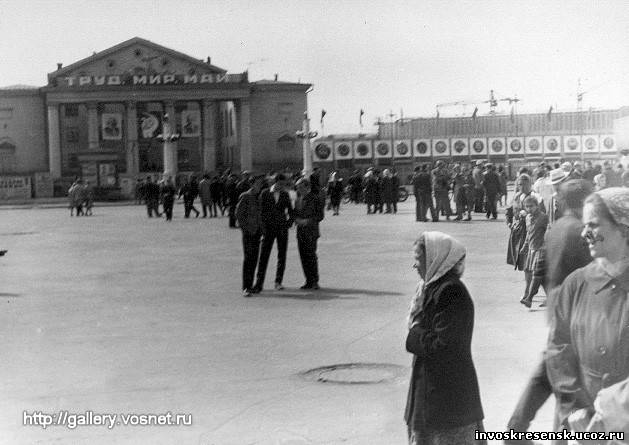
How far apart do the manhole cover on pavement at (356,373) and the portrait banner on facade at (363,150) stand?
53.7 metres

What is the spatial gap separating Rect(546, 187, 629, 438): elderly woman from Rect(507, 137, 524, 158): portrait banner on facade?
61657 mm

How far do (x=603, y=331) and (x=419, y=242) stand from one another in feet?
3.30

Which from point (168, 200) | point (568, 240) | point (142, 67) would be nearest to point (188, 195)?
point (168, 200)

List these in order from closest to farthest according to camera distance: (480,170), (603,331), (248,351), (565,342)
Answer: (603,331) → (565,342) → (248,351) → (480,170)

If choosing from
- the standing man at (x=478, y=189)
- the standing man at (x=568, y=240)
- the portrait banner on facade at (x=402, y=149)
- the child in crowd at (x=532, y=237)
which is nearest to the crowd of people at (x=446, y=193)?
the standing man at (x=478, y=189)

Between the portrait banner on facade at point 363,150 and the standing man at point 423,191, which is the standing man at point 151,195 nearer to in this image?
the standing man at point 423,191

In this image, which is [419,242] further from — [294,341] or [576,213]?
[294,341]

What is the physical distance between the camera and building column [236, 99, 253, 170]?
224 ft

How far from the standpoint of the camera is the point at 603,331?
3139 millimetres

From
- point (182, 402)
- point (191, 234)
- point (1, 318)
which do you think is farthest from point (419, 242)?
point (191, 234)

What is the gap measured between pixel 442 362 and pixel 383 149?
59177mm

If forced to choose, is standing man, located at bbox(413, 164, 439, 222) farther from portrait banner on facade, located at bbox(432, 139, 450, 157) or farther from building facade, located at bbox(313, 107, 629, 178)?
portrait banner on facade, located at bbox(432, 139, 450, 157)

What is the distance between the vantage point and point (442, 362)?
388 cm

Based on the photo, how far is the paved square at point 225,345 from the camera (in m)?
5.75
